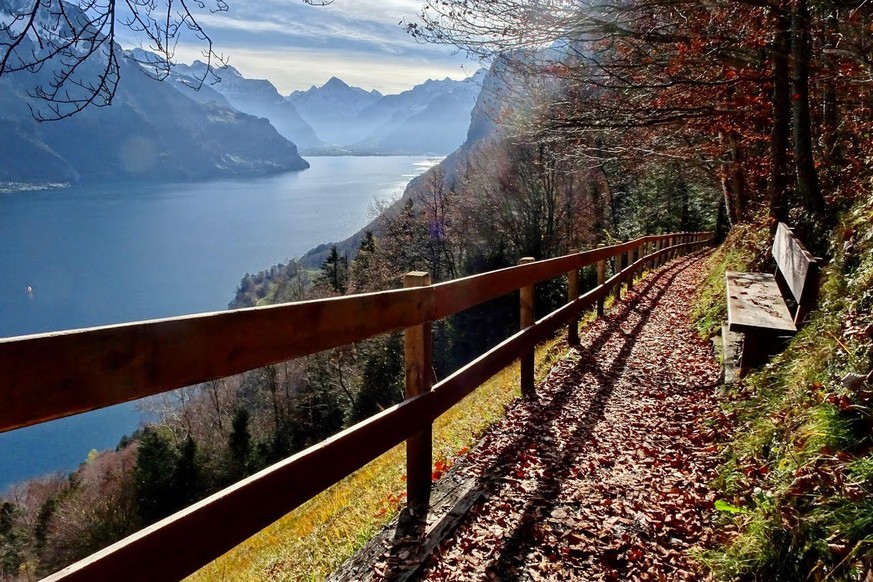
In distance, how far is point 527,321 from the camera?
203 inches

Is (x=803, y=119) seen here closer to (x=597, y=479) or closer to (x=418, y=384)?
(x=597, y=479)

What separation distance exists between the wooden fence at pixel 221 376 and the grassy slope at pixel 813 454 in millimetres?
1828

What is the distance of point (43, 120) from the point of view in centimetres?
315

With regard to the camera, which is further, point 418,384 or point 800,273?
point 800,273

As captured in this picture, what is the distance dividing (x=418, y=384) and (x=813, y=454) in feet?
6.82

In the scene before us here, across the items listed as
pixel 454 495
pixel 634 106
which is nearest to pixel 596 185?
pixel 634 106

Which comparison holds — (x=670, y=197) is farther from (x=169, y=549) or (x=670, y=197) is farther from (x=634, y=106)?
(x=169, y=549)

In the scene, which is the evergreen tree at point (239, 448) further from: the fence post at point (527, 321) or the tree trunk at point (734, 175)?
the fence post at point (527, 321)

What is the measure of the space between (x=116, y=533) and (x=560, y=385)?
3079 cm

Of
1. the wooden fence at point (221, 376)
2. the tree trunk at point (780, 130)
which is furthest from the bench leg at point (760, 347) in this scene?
the tree trunk at point (780, 130)

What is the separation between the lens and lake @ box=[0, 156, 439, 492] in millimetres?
72481

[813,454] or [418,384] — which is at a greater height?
[418,384]

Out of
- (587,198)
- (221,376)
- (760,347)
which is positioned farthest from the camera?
(587,198)

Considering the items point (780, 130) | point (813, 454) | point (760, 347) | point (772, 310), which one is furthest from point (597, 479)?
point (780, 130)
